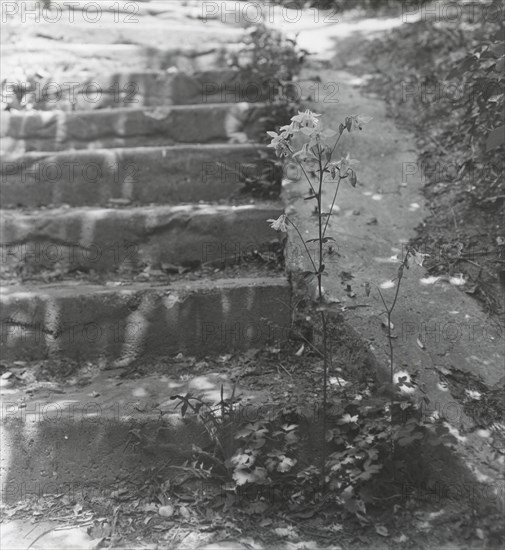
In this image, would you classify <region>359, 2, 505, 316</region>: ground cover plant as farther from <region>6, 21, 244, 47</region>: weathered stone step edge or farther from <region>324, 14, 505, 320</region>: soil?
<region>6, 21, 244, 47</region>: weathered stone step edge

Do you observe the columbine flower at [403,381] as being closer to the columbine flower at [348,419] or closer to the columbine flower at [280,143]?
the columbine flower at [348,419]

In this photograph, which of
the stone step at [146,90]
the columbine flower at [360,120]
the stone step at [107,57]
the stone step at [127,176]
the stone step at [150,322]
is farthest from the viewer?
the stone step at [107,57]

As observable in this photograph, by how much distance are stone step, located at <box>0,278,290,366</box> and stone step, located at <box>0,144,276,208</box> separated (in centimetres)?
108

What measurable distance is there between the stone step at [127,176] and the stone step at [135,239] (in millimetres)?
426

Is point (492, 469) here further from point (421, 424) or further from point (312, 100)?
point (312, 100)

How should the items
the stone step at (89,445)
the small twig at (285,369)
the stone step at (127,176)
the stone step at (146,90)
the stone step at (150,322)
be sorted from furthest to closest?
1. the stone step at (146,90)
2. the stone step at (127,176)
3. the stone step at (150,322)
4. the small twig at (285,369)
5. the stone step at (89,445)

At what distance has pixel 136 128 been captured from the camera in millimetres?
4465

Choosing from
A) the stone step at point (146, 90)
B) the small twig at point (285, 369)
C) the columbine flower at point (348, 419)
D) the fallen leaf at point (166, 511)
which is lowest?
the fallen leaf at point (166, 511)

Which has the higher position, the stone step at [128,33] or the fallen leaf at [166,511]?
the stone step at [128,33]

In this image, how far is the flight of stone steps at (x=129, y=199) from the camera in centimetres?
313

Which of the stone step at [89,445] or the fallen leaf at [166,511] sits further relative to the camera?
the stone step at [89,445]

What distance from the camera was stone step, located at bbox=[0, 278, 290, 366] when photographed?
3.13m

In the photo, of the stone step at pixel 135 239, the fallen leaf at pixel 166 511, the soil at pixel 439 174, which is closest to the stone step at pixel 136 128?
the stone step at pixel 135 239

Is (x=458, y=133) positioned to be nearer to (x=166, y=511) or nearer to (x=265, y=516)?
(x=265, y=516)
